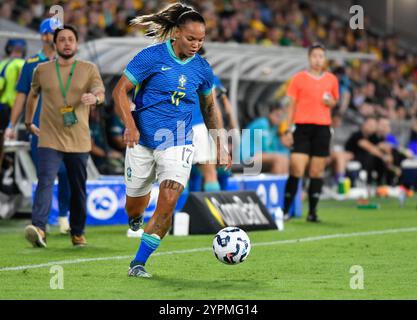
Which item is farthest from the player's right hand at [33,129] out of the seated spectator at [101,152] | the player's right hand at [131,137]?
the seated spectator at [101,152]

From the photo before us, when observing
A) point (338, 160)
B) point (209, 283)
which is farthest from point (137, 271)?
point (338, 160)

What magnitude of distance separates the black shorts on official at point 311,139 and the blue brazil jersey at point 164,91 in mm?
5591

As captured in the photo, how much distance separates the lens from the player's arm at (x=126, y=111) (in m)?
8.53

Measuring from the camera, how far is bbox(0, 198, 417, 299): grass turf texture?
782cm

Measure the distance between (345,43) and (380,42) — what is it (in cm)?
231

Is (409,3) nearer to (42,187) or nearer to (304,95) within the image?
(304,95)

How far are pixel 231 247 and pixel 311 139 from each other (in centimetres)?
583

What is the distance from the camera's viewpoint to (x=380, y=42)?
111ft

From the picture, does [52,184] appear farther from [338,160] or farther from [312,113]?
[338,160]

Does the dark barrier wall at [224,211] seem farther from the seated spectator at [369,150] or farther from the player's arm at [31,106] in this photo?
the seated spectator at [369,150]

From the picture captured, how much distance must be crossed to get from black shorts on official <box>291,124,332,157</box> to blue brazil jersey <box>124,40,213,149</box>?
559cm

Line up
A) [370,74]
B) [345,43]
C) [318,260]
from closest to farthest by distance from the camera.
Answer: [318,260] < [370,74] < [345,43]

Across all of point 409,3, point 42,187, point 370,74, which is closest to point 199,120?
point 42,187

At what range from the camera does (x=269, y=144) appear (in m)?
20.0
